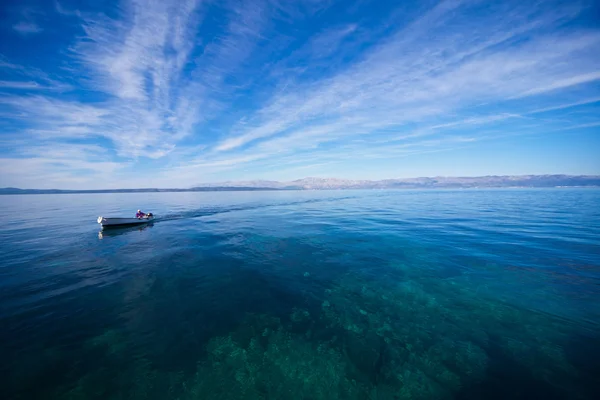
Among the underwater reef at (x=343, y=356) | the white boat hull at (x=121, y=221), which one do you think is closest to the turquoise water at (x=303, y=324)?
the underwater reef at (x=343, y=356)

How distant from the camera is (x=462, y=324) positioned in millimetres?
8711

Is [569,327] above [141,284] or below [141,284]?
below

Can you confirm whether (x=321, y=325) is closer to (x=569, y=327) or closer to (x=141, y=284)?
(x=569, y=327)

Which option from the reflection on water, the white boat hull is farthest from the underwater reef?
the white boat hull

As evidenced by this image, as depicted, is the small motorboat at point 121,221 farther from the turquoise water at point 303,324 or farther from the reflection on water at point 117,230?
the turquoise water at point 303,324

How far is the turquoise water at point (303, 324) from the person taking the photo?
20.3 feet

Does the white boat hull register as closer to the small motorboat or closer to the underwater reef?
the small motorboat

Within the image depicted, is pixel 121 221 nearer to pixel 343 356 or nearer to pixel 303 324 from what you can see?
pixel 303 324

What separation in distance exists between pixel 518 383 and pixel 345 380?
5347 millimetres

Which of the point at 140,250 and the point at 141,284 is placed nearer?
the point at 141,284

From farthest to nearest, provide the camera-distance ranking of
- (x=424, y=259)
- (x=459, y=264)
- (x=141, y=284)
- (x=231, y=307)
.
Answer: (x=424, y=259)
(x=459, y=264)
(x=141, y=284)
(x=231, y=307)

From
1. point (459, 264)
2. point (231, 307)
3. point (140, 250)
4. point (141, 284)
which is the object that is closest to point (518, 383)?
point (459, 264)

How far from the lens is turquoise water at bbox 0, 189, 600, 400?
6.19 m

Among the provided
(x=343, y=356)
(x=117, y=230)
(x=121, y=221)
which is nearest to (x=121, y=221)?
(x=121, y=221)
